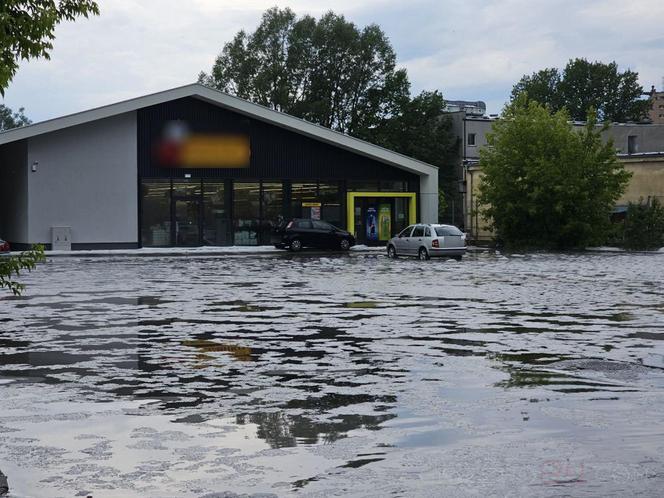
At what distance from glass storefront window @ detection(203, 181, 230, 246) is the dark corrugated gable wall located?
74 centimetres

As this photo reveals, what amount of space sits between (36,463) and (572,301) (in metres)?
16.2

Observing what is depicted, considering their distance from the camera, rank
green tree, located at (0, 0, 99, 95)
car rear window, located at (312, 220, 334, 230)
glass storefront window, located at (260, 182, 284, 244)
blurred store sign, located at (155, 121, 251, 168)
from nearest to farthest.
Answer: green tree, located at (0, 0, 99, 95) → car rear window, located at (312, 220, 334, 230) → blurred store sign, located at (155, 121, 251, 168) → glass storefront window, located at (260, 182, 284, 244)

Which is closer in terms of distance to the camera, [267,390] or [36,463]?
[36,463]

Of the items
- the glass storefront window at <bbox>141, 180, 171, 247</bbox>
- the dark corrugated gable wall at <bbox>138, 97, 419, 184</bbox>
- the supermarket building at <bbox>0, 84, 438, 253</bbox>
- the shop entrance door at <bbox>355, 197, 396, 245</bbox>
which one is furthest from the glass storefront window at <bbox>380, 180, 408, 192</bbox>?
the glass storefront window at <bbox>141, 180, 171, 247</bbox>

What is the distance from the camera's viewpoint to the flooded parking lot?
7215mm

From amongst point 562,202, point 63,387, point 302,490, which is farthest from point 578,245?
point 302,490

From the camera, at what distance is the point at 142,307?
21047 millimetres

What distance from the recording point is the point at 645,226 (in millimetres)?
52375

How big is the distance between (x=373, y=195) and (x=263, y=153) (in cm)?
672

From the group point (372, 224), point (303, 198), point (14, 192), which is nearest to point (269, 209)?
point (303, 198)

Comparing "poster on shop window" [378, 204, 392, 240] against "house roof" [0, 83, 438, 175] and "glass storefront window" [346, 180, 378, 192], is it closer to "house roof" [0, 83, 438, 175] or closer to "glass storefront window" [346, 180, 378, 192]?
"glass storefront window" [346, 180, 378, 192]

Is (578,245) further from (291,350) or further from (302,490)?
(302,490)

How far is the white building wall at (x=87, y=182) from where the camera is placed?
5112 cm

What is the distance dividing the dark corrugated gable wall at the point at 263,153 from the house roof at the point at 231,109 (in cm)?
57
